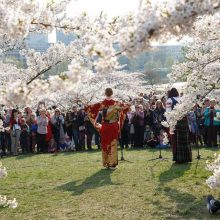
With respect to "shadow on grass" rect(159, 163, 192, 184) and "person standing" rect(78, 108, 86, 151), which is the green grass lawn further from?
"person standing" rect(78, 108, 86, 151)

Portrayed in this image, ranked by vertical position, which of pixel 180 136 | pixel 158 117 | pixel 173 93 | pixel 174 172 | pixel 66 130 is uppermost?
pixel 173 93

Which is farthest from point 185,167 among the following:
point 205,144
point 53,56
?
point 205,144

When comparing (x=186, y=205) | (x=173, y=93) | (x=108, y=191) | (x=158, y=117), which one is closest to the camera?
(x=186, y=205)

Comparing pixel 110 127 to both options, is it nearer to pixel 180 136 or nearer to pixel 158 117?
pixel 180 136

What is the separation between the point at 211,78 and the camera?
362 inches

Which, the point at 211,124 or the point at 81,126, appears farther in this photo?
the point at 81,126

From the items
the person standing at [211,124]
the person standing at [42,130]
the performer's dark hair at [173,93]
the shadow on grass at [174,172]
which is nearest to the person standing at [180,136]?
the performer's dark hair at [173,93]

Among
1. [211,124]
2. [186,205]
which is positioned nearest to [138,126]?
[211,124]

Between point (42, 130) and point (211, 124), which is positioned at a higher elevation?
point (42, 130)

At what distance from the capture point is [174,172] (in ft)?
36.1

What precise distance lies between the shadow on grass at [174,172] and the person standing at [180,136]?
11.3 inches

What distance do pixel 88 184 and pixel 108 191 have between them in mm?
1005

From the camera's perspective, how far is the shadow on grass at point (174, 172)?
10266 mm

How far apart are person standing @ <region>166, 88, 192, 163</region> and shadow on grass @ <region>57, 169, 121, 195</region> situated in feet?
7.30
